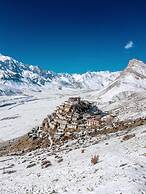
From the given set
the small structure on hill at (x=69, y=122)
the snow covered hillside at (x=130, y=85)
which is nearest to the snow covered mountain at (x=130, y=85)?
the snow covered hillside at (x=130, y=85)

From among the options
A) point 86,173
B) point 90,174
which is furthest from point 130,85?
point 90,174

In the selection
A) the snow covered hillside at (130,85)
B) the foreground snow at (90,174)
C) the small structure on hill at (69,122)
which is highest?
the snow covered hillside at (130,85)

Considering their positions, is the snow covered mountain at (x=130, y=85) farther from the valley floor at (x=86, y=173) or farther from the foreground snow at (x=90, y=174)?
the foreground snow at (x=90, y=174)

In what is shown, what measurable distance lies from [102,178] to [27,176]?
12.2 metres

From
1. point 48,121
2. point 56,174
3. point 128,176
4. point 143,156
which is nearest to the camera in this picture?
point 128,176

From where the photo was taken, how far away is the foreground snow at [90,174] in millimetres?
22031

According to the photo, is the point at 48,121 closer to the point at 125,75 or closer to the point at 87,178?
the point at 87,178

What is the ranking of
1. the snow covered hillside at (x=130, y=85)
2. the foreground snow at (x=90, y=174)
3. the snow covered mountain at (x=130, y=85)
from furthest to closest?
1. the snow covered mountain at (x=130, y=85)
2. the snow covered hillside at (x=130, y=85)
3. the foreground snow at (x=90, y=174)

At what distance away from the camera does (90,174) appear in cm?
2706

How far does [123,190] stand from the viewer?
66.3ft

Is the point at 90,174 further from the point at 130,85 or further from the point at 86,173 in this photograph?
the point at 130,85

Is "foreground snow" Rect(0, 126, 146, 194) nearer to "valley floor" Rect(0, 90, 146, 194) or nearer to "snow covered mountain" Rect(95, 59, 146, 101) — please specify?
"valley floor" Rect(0, 90, 146, 194)

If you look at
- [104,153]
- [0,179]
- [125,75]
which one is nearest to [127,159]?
[104,153]

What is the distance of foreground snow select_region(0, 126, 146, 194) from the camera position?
22.0 m
